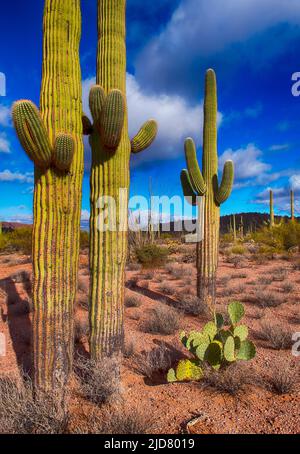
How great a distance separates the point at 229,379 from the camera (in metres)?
3.88

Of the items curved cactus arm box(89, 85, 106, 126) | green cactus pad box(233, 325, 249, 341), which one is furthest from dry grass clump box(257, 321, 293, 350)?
curved cactus arm box(89, 85, 106, 126)

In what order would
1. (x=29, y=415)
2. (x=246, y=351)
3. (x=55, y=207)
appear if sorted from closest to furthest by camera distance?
(x=29, y=415), (x=55, y=207), (x=246, y=351)

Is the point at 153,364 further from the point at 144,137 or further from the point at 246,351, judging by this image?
the point at 144,137

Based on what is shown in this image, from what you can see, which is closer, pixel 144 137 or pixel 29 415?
pixel 29 415

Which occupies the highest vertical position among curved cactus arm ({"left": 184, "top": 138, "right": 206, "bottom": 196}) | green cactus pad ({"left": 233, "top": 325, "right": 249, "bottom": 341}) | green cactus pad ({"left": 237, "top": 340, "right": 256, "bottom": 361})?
curved cactus arm ({"left": 184, "top": 138, "right": 206, "bottom": 196})

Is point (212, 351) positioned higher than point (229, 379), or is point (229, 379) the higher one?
point (212, 351)

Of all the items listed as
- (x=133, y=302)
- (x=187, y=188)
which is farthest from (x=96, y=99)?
(x=133, y=302)

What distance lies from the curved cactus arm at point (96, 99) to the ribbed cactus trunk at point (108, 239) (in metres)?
0.32

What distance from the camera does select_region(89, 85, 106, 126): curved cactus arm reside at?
4020 mm

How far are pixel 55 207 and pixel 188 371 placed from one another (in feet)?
8.32

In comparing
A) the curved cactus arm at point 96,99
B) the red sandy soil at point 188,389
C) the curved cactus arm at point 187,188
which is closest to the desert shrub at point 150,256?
the red sandy soil at point 188,389

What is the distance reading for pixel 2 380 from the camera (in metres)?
3.97

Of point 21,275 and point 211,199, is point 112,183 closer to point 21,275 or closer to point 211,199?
point 211,199

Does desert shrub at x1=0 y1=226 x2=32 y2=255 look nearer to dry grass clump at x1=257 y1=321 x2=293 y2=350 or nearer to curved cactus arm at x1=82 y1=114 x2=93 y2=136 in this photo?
curved cactus arm at x1=82 y1=114 x2=93 y2=136
